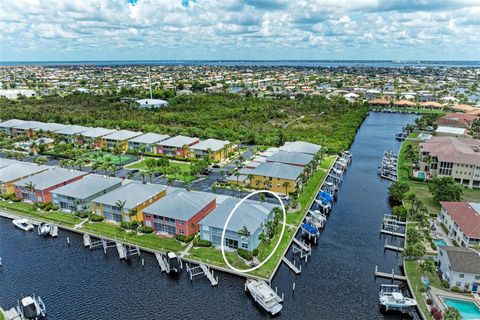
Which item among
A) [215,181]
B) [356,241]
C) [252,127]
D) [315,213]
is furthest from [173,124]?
[356,241]

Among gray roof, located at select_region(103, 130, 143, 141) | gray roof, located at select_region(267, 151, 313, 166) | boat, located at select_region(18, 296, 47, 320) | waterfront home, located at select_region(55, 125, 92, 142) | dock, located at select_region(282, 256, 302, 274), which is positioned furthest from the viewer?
waterfront home, located at select_region(55, 125, 92, 142)

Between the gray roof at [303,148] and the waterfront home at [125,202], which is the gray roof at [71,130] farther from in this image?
the gray roof at [303,148]

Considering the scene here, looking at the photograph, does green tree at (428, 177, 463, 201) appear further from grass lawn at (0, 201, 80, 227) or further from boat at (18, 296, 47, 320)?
boat at (18, 296, 47, 320)

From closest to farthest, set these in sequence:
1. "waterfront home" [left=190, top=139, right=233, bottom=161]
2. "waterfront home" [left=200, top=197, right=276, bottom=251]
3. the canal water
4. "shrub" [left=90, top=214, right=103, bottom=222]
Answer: the canal water < "waterfront home" [left=200, top=197, right=276, bottom=251] < "shrub" [left=90, top=214, right=103, bottom=222] < "waterfront home" [left=190, top=139, right=233, bottom=161]

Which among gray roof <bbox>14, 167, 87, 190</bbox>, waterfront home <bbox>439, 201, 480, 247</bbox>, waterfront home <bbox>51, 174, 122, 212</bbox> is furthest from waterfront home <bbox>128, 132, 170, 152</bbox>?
waterfront home <bbox>439, 201, 480, 247</bbox>

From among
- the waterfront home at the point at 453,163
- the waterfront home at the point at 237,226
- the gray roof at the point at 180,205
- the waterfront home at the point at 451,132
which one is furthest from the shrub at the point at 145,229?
the waterfront home at the point at 451,132

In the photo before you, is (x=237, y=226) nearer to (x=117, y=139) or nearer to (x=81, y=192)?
(x=81, y=192)
